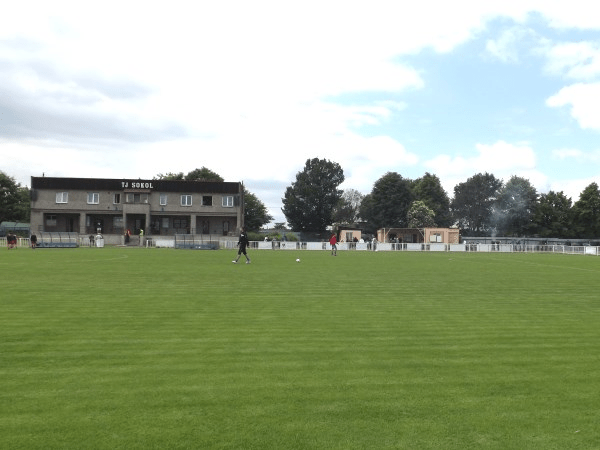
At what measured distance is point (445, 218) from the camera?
111 metres

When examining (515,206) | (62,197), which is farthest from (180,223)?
(515,206)

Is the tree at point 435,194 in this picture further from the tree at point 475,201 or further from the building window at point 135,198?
the building window at point 135,198

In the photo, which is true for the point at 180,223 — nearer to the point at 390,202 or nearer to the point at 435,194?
the point at 390,202

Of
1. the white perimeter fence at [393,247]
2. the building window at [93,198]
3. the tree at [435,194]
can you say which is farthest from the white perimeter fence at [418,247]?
the tree at [435,194]

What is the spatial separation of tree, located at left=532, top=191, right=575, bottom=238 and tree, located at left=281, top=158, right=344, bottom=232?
127 ft

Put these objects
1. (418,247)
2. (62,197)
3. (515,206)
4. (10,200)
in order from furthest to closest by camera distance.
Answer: (515,206)
(10,200)
(62,197)
(418,247)

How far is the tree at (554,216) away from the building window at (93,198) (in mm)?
69899

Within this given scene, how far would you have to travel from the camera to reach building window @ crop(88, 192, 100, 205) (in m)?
69.5

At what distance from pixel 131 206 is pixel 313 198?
45.5 metres

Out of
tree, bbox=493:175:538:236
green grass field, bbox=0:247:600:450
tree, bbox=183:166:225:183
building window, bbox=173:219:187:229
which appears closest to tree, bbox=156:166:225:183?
tree, bbox=183:166:225:183

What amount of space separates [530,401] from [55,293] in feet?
40.6

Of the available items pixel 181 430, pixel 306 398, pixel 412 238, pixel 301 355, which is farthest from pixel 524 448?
pixel 412 238

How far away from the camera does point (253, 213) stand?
4218 inches

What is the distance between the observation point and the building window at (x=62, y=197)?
68875 mm
